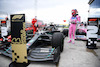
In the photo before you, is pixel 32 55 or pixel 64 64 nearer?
pixel 64 64

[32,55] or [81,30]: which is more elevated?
[81,30]

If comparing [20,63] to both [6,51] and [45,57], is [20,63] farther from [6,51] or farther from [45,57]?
[6,51]

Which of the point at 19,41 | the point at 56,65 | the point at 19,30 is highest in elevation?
the point at 19,30

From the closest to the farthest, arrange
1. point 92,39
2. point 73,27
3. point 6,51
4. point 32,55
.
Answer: point 32,55, point 6,51, point 92,39, point 73,27

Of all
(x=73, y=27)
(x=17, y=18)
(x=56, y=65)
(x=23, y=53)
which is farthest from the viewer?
(x=73, y=27)

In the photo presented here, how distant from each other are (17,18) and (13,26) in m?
0.17

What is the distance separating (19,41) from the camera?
172 centimetres

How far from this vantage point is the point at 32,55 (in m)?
2.28

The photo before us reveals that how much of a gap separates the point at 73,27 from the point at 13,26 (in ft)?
10.4

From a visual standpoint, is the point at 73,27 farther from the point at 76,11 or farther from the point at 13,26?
the point at 13,26

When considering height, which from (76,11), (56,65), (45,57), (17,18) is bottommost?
(56,65)

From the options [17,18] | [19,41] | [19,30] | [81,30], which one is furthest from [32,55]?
[81,30]

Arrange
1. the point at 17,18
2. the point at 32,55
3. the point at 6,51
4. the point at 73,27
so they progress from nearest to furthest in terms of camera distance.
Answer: the point at 17,18, the point at 32,55, the point at 6,51, the point at 73,27

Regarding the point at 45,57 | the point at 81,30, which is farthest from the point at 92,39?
the point at 45,57
